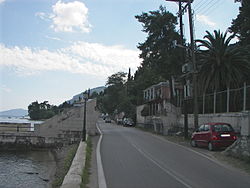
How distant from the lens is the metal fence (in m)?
18.2

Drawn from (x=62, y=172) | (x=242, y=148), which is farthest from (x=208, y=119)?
(x=62, y=172)

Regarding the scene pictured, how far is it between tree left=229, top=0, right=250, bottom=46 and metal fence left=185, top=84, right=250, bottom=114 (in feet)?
27.4

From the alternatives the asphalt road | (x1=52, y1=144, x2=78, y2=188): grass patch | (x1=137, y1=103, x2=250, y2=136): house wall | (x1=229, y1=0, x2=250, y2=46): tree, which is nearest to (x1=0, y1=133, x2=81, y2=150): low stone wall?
(x1=137, y1=103, x2=250, y2=136): house wall

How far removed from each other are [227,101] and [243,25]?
1155 centimetres

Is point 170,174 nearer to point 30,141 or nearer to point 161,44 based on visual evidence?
point 30,141

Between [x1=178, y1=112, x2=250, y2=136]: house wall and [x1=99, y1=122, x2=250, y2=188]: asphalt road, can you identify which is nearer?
[x1=99, y1=122, x2=250, y2=188]: asphalt road

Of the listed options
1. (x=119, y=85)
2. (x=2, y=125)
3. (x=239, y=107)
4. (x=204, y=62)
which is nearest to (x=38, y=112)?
(x=119, y=85)

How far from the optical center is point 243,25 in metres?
28.7

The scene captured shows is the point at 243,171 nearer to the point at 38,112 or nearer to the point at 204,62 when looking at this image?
the point at 204,62

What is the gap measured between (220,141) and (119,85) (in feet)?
279

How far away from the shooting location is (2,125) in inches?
1228

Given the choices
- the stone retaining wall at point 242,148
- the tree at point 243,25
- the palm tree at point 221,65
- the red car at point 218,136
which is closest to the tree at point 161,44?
the tree at point 243,25

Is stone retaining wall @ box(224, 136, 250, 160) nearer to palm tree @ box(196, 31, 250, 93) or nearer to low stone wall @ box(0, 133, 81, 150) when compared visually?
palm tree @ box(196, 31, 250, 93)

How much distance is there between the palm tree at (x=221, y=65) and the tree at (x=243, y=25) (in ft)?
12.6
